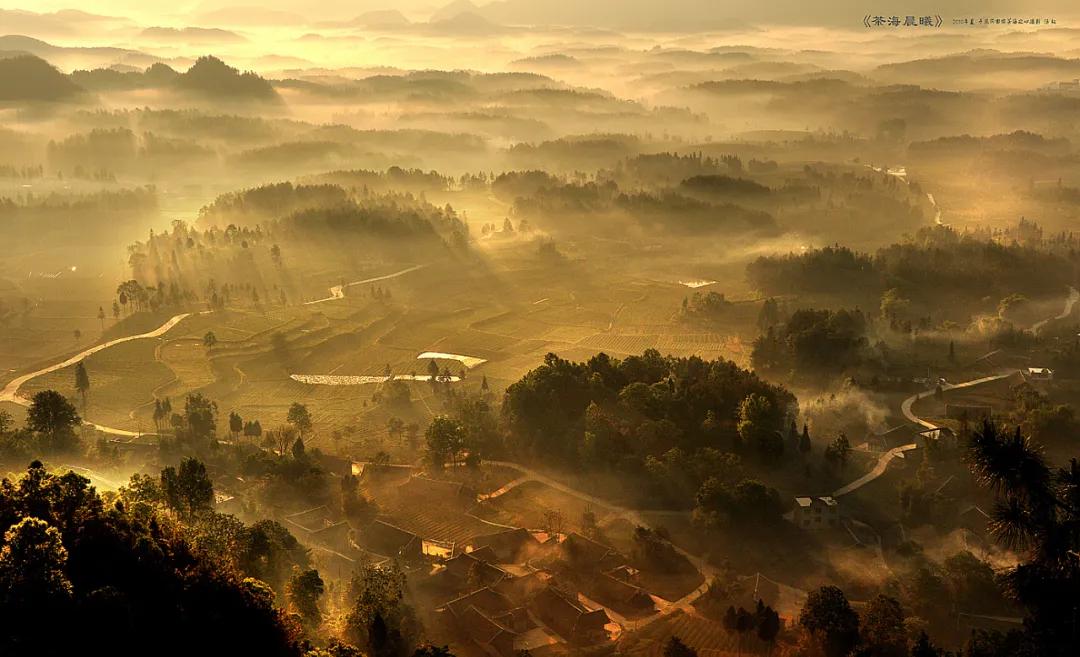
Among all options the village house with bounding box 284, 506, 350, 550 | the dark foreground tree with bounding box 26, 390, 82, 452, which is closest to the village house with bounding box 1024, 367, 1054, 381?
the village house with bounding box 284, 506, 350, 550

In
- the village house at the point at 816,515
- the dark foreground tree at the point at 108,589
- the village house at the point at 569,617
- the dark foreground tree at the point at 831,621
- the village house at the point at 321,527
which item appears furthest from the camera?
the village house at the point at 816,515

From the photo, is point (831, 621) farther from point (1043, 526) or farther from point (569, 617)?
point (1043, 526)

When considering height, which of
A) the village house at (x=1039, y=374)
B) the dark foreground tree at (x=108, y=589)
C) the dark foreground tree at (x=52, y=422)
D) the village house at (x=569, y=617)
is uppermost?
the dark foreground tree at (x=108, y=589)

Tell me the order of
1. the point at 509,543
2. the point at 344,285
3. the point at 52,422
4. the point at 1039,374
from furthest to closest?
the point at 344,285
the point at 1039,374
the point at 52,422
the point at 509,543

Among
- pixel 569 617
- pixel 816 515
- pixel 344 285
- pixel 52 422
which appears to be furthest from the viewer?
pixel 344 285

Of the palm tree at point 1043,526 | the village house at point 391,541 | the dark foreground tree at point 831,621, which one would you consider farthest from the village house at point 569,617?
the palm tree at point 1043,526

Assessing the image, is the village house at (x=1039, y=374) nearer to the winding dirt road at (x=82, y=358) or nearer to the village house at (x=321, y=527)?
the village house at (x=321, y=527)

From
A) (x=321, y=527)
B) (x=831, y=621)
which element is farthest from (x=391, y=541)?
(x=831, y=621)

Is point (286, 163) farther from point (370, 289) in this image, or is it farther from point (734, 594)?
point (734, 594)

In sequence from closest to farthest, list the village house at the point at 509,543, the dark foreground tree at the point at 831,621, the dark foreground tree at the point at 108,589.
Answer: the dark foreground tree at the point at 108,589, the dark foreground tree at the point at 831,621, the village house at the point at 509,543

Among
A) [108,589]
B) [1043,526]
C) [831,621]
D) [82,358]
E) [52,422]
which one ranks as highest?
[1043,526]

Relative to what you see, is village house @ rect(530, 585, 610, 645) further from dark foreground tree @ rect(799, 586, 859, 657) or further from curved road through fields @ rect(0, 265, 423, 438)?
curved road through fields @ rect(0, 265, 423, 438)
